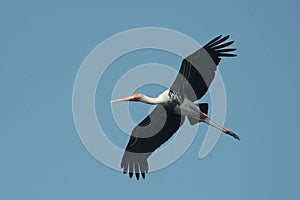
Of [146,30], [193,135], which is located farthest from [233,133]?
[146,30]

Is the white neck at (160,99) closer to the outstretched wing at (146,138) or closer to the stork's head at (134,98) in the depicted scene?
the stork's head at (134,98)

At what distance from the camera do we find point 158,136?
24125 mm

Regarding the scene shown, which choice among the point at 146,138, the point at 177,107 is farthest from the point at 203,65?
the point at 146,138

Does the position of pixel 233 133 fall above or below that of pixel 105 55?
below

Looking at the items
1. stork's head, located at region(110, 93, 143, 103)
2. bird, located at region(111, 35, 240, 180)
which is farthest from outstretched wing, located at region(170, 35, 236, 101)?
stork's head, located at region(110, 93, 143, 103)

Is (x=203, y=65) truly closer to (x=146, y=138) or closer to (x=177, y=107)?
(x=177, y=107)

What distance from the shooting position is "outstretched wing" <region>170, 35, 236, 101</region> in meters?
22.2

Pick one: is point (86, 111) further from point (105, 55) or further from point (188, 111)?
point (188, 111)

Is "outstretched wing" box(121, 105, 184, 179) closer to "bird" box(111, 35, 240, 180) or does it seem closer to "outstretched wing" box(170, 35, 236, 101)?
"bird" box(111, 35, 240, 180)

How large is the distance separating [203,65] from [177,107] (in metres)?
1.42

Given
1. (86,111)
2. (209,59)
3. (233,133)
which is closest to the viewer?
(209,59)

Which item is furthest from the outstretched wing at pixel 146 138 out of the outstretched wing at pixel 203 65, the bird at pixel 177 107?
the outstretched wing at pixel 203 65

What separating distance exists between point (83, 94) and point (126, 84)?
182cm

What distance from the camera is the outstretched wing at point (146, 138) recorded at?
934 inches
